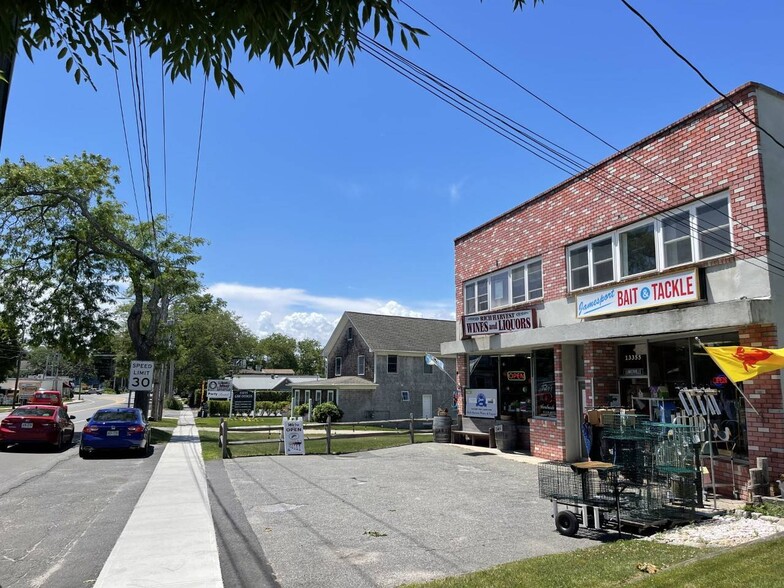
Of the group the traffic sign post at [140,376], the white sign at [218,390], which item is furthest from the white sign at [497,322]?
the white sign at [218,390]

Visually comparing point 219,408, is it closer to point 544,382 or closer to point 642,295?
point 544,382

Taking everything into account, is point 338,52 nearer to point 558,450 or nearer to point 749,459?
point 749,459

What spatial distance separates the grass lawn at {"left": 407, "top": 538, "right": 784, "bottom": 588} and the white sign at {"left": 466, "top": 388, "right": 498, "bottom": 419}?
12.7m

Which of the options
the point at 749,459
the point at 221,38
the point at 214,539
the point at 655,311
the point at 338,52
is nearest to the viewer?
the point at 221,38

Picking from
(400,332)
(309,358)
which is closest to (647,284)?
(400,332)

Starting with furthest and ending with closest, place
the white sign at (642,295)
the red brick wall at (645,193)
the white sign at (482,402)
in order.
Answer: the white sign at (482,402) < the white sign at (642,295) < the red brick wall at (645,193)

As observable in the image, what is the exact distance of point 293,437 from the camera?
17.9 m

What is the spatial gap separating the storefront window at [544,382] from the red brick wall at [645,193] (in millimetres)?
1965

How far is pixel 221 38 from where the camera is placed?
3715mm

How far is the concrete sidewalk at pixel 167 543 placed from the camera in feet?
19.8

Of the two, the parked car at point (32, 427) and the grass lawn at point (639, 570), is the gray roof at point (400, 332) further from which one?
the grass lawn at point (639, 570)

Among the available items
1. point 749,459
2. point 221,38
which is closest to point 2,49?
point 221,38

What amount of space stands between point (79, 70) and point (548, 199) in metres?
14.9

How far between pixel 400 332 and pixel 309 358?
65654 millimetres
